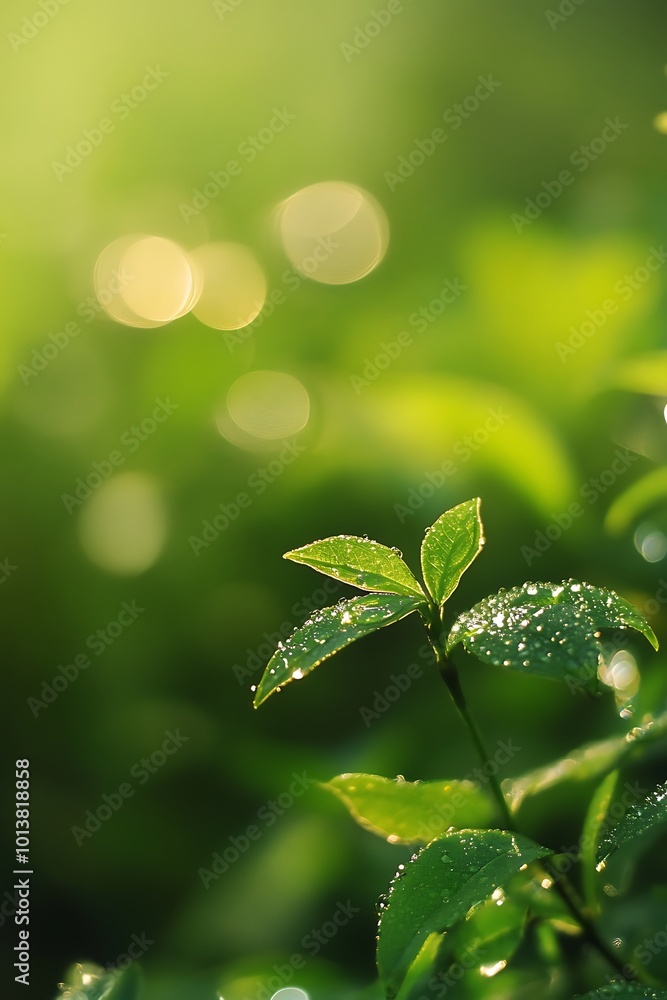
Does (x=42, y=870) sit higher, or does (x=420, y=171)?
(x=420, y=171)

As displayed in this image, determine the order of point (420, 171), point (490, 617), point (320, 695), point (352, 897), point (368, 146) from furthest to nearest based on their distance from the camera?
point (368, 146) → point (420, 171) → point (320, 695) → point (352, 897) → point (490, 617)

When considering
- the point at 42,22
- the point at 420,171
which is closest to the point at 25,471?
the point at 420,171

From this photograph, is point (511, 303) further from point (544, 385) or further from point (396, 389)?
point (396, 389)

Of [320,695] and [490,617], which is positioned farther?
[320,695]

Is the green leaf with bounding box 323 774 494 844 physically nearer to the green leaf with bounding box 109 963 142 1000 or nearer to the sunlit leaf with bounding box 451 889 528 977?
the sunlit leaf with bounding box 451 889 528 977

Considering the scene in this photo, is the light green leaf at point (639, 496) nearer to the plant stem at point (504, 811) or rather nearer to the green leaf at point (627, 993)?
the plant stem at point (504, 811)

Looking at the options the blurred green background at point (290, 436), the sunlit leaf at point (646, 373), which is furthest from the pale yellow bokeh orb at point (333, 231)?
the sunlit leaf at point (646, 373)
